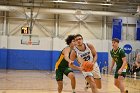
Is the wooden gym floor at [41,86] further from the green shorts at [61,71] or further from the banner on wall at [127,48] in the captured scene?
the banner on wall at [127,48]

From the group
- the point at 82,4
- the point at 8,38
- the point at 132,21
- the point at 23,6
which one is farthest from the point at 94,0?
the point at 8,38

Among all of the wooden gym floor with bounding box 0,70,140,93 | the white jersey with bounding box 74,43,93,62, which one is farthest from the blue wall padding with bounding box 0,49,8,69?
the white jersey with bounding box 74,43,93,62

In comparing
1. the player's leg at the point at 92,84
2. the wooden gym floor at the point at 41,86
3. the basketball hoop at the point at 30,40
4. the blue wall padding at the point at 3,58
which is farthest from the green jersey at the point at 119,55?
the blue wall padding at the point at 3,58

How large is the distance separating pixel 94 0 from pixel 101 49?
5.10 meters

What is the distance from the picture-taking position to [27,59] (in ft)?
99.7

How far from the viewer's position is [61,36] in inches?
1238

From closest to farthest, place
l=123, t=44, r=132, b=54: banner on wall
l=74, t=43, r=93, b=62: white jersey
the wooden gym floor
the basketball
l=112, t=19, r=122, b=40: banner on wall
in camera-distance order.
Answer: the basketball, l=74, t=43, r=93, b=62: white jersey, the wooden gym floor, l=123, t=44, r=132, b=54: banner on wall, l=112, t=19, r=122, b=40: banner on wall

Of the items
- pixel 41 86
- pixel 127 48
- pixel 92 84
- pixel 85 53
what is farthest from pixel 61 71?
pixel 127 48

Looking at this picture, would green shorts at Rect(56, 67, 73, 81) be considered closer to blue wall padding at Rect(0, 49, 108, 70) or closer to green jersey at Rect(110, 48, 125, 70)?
green jersey at Rect(110, 48, 125, 70)

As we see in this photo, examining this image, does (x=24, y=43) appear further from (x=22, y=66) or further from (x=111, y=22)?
(x=111, y=22)

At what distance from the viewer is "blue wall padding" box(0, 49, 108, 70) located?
30.3m

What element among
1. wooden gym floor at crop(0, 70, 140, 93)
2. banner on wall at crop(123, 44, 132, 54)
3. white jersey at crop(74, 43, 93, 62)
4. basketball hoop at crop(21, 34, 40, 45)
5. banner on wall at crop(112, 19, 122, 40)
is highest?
banner on wall at crop(112, 19, 122, 40)

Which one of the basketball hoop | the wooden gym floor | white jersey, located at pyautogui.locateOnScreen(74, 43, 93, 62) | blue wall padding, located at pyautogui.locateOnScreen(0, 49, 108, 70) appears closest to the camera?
white jersey, located at pyautogui.locateOnScreen(74, 43, 93, 62)

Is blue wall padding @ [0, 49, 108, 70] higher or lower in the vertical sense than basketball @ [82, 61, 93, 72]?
lower
